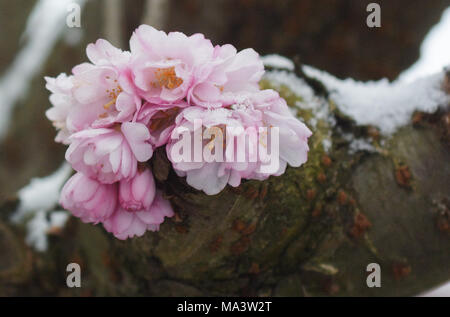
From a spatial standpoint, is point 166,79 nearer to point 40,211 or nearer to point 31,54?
point 40,211

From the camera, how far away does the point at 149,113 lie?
0.40 m

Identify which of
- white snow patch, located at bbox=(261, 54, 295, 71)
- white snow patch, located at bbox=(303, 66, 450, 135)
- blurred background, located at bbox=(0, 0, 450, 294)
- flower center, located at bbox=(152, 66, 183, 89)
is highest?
blurred background, located at bbox=(0, 0, 450, 294)

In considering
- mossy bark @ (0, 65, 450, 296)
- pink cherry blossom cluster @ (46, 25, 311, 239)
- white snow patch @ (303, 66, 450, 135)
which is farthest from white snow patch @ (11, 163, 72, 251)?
white snow patch @ (303, 66, 450, 135)

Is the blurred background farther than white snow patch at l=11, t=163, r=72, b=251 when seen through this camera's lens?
Yes

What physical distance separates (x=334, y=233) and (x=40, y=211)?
51 cm

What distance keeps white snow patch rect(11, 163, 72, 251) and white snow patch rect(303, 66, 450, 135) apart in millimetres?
475

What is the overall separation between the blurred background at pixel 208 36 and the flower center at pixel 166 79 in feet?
3.05

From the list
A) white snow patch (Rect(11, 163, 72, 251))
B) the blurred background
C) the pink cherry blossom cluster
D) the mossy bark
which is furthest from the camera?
the blurred background

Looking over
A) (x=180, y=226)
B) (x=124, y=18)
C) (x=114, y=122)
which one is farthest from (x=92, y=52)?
(x=124, y=18)

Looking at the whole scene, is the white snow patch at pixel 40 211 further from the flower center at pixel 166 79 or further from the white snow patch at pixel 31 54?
the white snow patch at pixel 31 54

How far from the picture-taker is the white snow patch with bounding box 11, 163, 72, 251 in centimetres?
69

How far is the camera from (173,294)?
562mm

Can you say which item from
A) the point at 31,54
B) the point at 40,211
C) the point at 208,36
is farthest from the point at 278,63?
the point at 31,54

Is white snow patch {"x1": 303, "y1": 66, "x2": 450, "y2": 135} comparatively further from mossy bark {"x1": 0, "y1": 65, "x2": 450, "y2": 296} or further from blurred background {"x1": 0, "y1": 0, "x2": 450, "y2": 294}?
blurred background {"x1": 0, "y1": 0, "x2": 450, "y2": 294}
